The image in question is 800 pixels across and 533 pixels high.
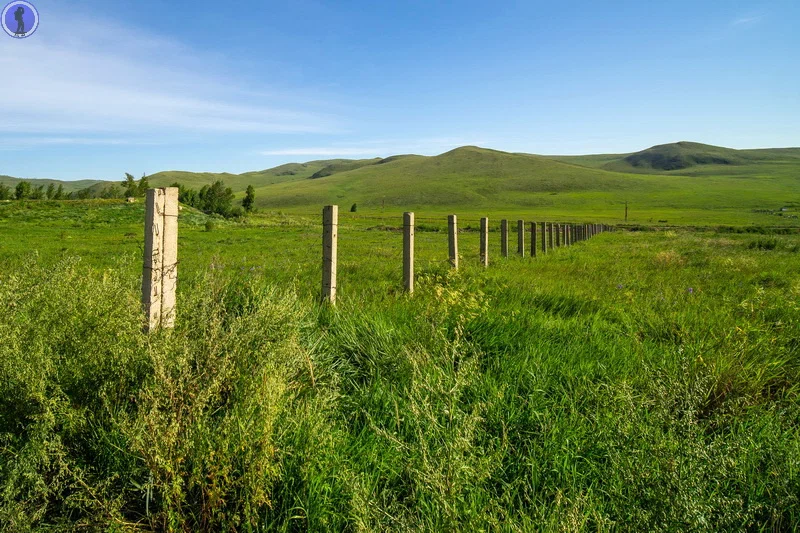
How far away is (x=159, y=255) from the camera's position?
409 centimetres

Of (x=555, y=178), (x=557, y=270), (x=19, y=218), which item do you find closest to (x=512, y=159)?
(x=555, y=178)

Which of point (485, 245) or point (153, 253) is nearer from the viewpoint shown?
point (153, 253)

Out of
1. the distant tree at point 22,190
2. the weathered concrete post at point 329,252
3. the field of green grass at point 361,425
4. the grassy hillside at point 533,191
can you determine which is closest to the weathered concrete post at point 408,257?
the weathered concrete post at point 329,252

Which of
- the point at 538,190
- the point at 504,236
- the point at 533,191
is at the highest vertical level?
the point at 538,190

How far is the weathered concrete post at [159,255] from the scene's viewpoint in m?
3.98

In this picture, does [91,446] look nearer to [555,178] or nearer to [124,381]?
[124,381]

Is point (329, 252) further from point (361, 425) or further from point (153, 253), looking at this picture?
point (361, 425)

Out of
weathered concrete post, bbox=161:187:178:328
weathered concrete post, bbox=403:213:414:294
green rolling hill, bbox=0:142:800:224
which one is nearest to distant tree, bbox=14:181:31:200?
weathered concrete post, bbox=403:213:414:294

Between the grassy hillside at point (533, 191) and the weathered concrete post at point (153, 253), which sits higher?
the grassy hillside at point (533, 191)

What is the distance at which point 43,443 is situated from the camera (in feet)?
7.94

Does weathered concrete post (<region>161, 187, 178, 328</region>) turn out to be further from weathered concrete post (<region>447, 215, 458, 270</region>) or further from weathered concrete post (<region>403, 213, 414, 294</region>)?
weathered concrete post (<region>447, 215, 458, 270</region>)

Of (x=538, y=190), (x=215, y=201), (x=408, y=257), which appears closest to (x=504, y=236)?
(x=408, y=257)

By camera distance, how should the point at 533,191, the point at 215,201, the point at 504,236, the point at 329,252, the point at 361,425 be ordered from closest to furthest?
1. the point at 361,425
2. the point at 329,252
3. the point at 504,236
4. the point at 215,201
5. the point at 533,191

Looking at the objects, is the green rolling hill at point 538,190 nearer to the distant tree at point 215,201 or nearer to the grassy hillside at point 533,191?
the grassy hillside at point 533,191
